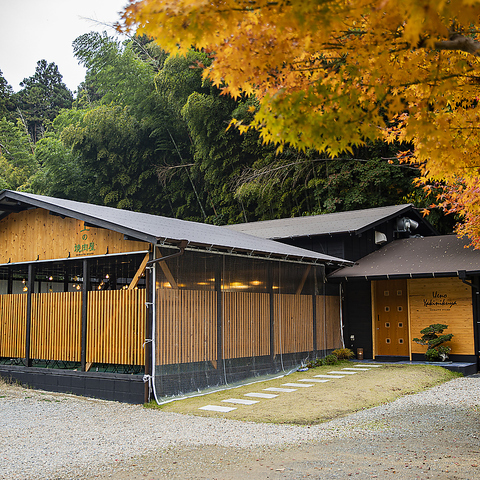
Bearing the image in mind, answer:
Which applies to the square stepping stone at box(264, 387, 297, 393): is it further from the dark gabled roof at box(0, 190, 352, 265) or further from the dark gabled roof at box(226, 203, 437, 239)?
the dark gabled roof at box(226, 203, 437, 239)

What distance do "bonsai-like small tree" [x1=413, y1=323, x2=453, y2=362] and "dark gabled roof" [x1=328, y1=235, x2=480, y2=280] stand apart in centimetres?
121

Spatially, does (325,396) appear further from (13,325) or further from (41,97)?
(41,97)

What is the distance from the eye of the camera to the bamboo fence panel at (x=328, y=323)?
11.7m

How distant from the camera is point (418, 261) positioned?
38.9 feet

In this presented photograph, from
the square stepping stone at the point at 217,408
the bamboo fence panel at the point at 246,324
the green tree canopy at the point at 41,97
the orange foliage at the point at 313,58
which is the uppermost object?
the green tree canopy at the point at 41,97

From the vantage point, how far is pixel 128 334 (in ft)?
25.7

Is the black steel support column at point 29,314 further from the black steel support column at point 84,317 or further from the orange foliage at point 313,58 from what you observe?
the orange foliage at point 313,58

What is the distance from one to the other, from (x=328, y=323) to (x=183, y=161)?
14665 millimetres

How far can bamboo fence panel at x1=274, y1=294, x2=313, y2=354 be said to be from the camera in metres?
10.4

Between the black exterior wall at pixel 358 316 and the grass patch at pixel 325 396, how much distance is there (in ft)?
6.69

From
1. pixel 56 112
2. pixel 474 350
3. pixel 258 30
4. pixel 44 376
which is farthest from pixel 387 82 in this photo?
pixel 56 112

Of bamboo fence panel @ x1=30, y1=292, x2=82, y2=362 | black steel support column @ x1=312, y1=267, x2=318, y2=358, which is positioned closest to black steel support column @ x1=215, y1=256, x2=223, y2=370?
bamboo fence panel @ x1=30, y1=292, x2=82, y2=362

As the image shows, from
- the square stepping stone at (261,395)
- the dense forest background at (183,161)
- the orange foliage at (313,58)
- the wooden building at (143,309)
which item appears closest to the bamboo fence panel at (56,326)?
the wooden building at (143,309)

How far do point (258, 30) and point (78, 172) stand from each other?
2450 centimetres
